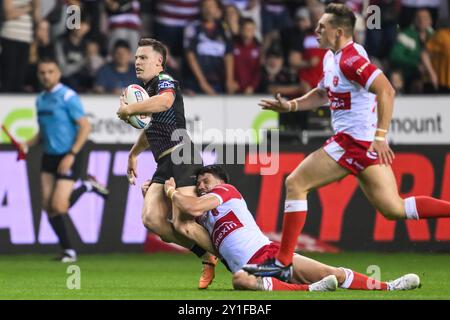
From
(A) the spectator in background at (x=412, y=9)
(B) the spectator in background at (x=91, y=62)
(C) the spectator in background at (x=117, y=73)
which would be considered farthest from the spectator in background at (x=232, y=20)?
(A) the spectator in background at (x=412, y=9)

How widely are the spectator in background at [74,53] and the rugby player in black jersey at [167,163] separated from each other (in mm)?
7136

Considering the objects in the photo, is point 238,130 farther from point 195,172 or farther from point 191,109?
point 195,172

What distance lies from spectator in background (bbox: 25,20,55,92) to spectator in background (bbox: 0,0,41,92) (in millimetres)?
79

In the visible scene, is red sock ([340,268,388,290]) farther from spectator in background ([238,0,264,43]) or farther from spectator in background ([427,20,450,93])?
spectator in background ([238,0,264,43])

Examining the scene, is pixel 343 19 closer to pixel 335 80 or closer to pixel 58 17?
pixel 335 80

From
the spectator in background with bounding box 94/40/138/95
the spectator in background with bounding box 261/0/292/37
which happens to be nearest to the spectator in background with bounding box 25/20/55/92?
the spectator in background with bounding box 94/40/138/95

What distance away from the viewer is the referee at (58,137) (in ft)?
49.0

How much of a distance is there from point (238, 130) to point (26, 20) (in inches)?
135

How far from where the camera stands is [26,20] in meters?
18.0

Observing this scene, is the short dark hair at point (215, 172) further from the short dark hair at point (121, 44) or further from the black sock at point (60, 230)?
the short dark hair at point (121, 44)

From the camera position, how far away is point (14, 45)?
A: 17.9 m

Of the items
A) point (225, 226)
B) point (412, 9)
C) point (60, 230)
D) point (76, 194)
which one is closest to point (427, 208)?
point (225, 226)

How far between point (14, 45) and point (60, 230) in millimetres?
4072
